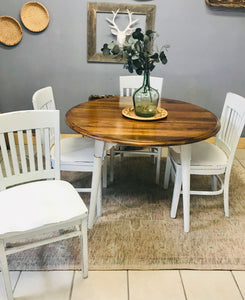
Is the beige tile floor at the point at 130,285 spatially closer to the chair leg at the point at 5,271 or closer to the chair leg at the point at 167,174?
the chair leg at the point at 5,271

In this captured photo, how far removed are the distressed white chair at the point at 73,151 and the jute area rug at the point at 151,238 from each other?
266 mm

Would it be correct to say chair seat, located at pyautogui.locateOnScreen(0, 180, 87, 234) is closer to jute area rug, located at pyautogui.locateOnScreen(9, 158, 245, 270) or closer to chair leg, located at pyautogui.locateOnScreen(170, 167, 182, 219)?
jute area rug, located at pyautogui.locateOnScreen(9, 158, 245, 270)

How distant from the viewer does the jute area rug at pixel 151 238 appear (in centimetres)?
164

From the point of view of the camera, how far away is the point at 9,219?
1.26 metres

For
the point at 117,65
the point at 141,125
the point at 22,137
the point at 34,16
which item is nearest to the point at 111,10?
the point at 117,65

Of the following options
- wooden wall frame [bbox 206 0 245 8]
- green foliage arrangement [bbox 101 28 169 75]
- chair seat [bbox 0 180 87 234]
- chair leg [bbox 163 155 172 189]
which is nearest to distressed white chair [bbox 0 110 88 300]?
chair seat [bbox 0 180 87 234]

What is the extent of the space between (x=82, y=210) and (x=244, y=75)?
2580 mm

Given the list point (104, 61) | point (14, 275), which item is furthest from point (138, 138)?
point (104, 61)

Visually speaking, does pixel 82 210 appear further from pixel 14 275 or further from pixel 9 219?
pixel 14 275

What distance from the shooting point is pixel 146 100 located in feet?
5.94

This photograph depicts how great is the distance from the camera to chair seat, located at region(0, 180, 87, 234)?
1258 millimetres

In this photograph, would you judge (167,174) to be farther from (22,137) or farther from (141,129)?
(22,137)

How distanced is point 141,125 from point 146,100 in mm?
208

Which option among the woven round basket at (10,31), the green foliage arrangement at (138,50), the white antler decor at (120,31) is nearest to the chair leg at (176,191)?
the green foliage arrangement at (138,50)
